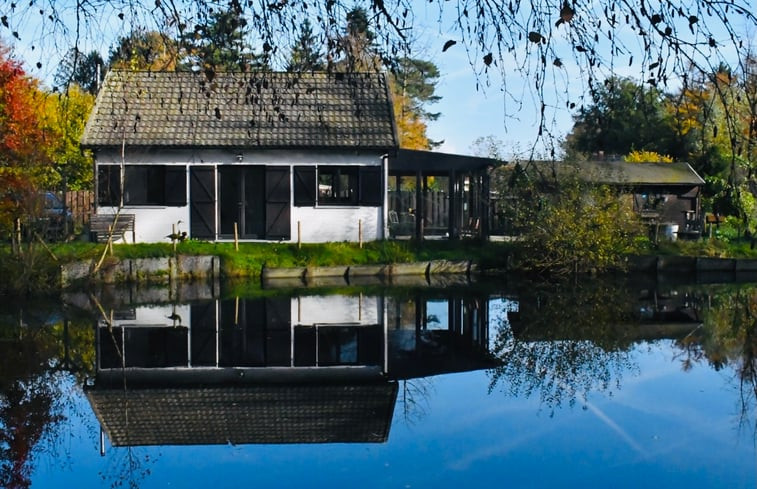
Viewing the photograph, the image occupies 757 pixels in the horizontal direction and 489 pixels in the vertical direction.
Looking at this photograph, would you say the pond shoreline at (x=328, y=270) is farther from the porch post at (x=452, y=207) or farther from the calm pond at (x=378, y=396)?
the calm pond at (x=378, y=396)

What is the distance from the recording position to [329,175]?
75.8ft

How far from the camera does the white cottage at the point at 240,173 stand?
2223 cm

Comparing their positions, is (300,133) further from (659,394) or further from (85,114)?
(659,394)

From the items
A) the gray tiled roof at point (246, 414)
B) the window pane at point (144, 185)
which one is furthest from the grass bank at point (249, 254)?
the gray tiled roof at point (246, 414)

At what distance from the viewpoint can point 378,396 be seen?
8188 millimetres

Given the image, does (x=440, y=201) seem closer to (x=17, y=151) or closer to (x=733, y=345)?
(x=17, y=151)

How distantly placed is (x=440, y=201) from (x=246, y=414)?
19.5 metres

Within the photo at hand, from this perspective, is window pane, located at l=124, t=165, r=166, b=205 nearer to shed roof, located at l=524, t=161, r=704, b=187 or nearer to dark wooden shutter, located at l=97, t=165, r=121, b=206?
dark wooden shutter, located at l=97, t=165, r=121, b=206

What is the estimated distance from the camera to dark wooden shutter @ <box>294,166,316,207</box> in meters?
22.7

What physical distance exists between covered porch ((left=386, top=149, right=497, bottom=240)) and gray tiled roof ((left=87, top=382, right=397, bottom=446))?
14.8m

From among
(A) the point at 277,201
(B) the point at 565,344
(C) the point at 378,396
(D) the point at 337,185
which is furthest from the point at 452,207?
(C) the point at 378,396

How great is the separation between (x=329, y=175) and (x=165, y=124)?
4.54 m

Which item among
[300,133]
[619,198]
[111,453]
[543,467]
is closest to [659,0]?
[543,467]

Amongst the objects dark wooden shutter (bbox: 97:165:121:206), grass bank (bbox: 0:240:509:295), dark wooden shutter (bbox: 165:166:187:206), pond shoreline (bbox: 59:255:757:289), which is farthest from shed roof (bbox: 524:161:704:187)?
dark wooden shutter (bbox: 97:165:121:206)
